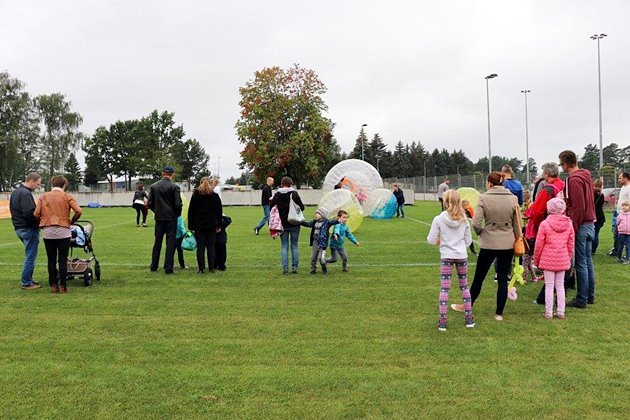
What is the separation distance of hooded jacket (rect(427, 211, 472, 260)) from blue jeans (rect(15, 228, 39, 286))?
6510 mm

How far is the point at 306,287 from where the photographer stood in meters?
8.66

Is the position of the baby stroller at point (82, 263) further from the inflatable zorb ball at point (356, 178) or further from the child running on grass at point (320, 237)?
the inflatable zorb ball at point (356, 178)

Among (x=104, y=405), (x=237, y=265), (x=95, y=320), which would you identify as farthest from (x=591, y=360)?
(x=237, y=265)

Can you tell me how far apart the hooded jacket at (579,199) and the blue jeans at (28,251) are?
8341mm

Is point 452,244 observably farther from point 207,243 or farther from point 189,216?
point 189,216

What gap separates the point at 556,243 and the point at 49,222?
24.5ft

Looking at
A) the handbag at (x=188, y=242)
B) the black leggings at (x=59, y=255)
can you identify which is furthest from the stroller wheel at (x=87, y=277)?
the handbag at (x=188, y=242)

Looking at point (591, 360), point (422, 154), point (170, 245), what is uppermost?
point (422, 154)

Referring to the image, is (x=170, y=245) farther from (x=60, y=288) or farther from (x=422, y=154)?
(x=422, y=154)

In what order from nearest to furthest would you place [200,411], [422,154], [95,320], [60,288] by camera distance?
[200,411], [95,320], [60,288], [422,154]

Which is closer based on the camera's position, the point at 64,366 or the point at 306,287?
the point at 64,366

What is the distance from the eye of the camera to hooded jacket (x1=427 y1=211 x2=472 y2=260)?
6.20 m

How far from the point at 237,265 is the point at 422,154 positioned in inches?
3970

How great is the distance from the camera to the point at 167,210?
32.5 ft
